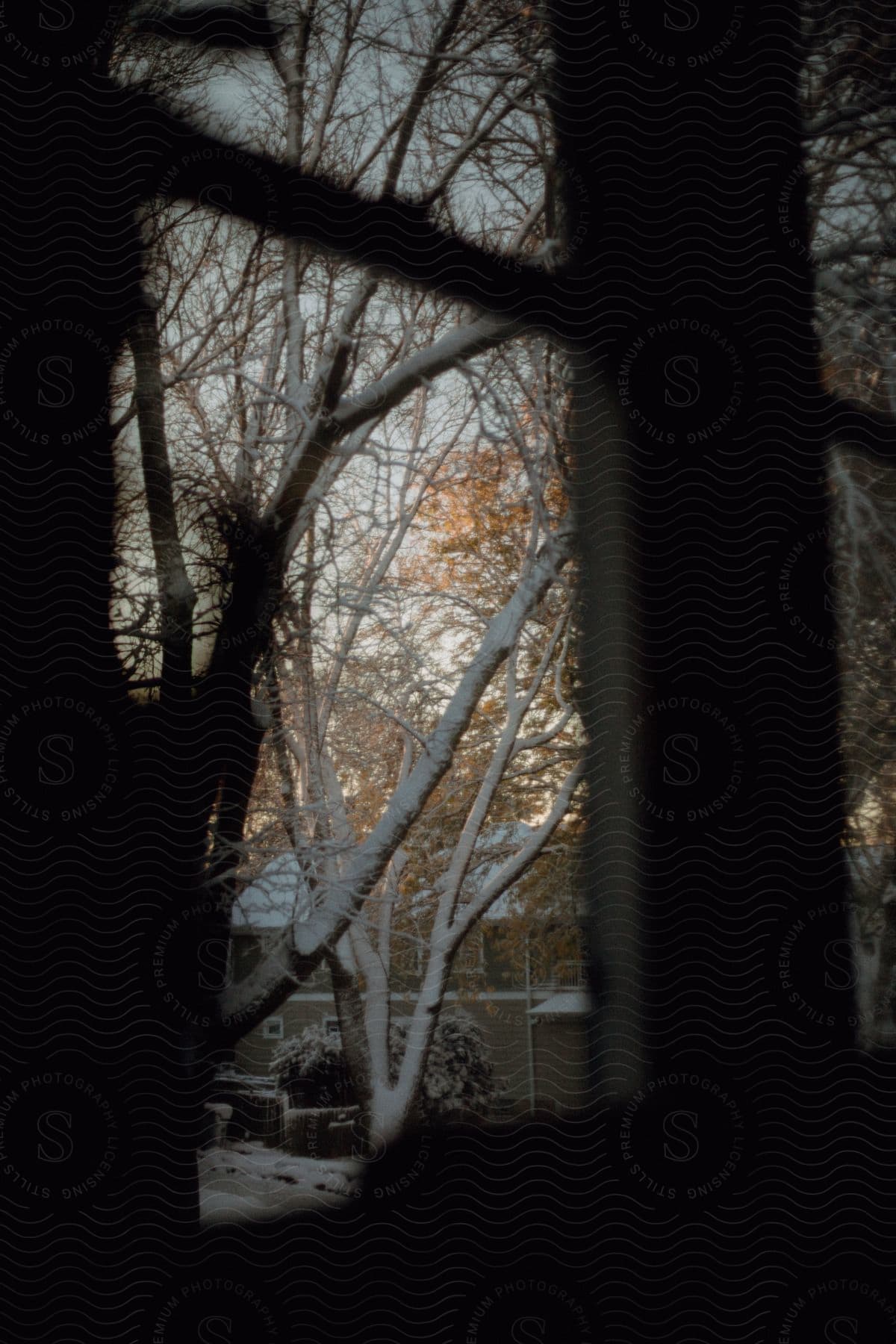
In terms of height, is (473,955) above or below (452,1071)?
above

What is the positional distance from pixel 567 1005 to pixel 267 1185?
1.61 feet

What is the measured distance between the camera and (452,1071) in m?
1.44

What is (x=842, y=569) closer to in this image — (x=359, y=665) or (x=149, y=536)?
(x=359, y=665)

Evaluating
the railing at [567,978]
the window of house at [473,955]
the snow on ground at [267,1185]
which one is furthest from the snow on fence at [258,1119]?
the railing at [567,978]

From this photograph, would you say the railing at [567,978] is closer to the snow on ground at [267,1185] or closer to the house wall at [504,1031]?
the house wall at [504,1031]

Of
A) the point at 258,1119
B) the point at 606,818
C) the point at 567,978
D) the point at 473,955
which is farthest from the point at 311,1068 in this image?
the point at 606,818

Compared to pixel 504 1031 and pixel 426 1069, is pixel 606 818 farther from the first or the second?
pixel 426 1069

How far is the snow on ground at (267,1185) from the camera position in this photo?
1407mm

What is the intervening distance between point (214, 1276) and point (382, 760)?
2.44 ft

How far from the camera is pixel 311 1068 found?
1.42m

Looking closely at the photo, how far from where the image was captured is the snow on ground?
1.41m

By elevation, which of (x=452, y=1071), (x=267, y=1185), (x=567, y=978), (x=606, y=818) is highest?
(x=606, y=818)

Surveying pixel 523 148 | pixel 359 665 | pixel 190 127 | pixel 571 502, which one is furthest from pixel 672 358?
pixel 190 127

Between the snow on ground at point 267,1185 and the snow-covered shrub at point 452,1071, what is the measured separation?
15 cm
